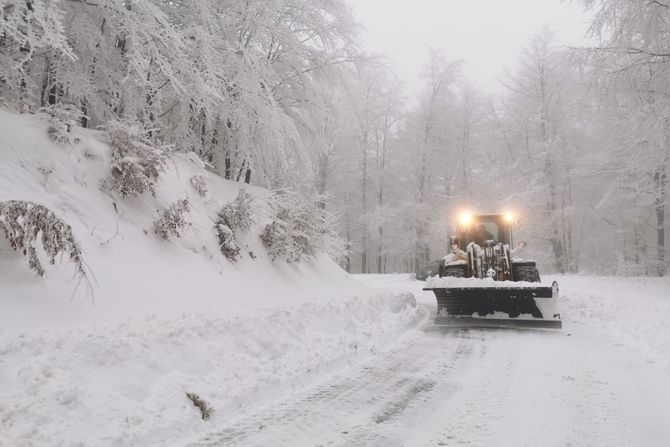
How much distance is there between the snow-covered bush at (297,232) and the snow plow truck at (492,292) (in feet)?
8.15

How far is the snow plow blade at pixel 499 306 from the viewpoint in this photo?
8453 millimetres

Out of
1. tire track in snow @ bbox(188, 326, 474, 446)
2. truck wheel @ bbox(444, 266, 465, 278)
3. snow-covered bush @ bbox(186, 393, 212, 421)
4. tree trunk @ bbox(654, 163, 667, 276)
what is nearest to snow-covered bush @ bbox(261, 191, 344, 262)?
truck wheel @ bbox(444, 266, 465, 278)

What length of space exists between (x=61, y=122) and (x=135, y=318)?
3.42 meters

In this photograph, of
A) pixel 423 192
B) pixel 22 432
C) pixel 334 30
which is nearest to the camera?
pixel 22 432

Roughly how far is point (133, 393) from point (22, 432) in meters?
0.86

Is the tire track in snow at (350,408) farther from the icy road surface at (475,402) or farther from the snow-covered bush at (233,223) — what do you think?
the snow-covered bush at (233,223)

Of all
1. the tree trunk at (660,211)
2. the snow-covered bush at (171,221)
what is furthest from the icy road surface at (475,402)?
the tree trunk at (660,211)

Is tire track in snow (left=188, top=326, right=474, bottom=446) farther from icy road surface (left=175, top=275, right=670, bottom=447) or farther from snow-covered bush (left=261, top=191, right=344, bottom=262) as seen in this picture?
snow-covered bush (left=261, top=191, right=344, bottom=262)

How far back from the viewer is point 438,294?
9430 mm

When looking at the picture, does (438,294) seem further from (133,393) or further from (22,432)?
(22,432)

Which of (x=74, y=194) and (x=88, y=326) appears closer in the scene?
(x=88, y=326)

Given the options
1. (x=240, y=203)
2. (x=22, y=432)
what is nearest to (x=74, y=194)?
(x=240, y=203)

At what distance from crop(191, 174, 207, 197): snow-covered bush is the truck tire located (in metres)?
6.92

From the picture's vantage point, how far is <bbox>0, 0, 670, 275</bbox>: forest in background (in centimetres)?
677
